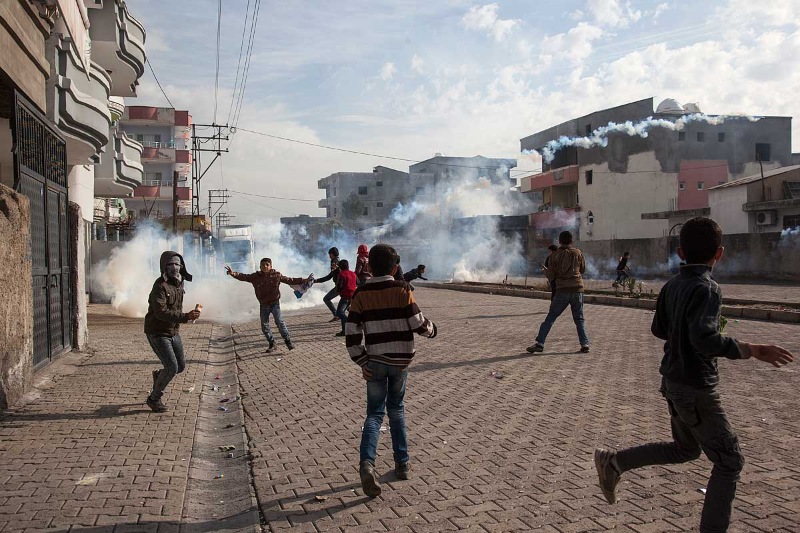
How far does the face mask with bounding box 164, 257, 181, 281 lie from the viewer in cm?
695

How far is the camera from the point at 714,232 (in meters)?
3.42

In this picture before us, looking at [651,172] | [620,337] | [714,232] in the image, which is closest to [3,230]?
[714,232]

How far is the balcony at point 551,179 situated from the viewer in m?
52.9

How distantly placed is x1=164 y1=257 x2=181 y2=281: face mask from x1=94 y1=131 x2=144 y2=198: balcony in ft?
49.6

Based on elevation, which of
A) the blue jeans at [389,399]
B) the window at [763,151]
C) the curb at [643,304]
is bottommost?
the curb at [643,304]

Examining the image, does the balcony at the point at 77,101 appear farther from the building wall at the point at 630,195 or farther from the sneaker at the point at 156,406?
the building wall at the point at 630,195

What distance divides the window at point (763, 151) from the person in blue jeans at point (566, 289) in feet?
152

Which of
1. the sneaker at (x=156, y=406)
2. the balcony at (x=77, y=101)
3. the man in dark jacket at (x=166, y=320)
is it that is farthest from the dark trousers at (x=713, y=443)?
the balcony at (x=77, y=101)

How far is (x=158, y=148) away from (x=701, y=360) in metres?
55.1

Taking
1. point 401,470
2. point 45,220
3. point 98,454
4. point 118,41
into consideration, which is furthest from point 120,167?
point 401,470

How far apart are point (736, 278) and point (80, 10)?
26886 millimetres

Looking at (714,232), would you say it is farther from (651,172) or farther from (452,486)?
(651,172)

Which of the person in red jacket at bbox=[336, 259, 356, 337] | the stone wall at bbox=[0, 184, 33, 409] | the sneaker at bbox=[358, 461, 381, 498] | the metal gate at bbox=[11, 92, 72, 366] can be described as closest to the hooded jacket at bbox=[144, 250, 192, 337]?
the stone wall at bbox=[0, 184, 33, 409]

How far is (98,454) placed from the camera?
546 centimetres
